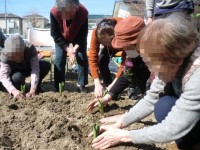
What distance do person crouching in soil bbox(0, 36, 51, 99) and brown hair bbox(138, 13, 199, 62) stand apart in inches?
114

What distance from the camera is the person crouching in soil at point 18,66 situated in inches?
181

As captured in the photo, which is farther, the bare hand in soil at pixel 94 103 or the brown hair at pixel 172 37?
the bare hand in soil at pixel 94 103

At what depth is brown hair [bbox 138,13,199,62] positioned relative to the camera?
1.87m

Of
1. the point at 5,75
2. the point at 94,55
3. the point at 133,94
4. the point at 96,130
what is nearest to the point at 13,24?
the point at 5,75

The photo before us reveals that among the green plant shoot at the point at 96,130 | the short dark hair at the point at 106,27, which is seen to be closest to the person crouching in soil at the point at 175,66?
the green plant shoot at the point at 96,130

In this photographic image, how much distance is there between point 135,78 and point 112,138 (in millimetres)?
1701

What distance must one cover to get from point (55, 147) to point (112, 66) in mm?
5270

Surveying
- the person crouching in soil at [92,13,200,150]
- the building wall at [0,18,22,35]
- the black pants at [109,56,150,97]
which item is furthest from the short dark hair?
the building wall at [0,18,22,35]

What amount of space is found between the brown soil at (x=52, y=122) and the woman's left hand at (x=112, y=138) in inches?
8.9

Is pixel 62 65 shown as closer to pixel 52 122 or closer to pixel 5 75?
pixel 5 75

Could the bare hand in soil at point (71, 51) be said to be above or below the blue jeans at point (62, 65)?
above

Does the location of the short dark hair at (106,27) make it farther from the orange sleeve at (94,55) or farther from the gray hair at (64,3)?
the gray hair at (64,3)

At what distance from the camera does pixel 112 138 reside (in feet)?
7.73

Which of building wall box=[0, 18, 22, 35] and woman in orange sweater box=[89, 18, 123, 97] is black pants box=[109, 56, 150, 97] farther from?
building wall box=[0, 18, 22, 35]
